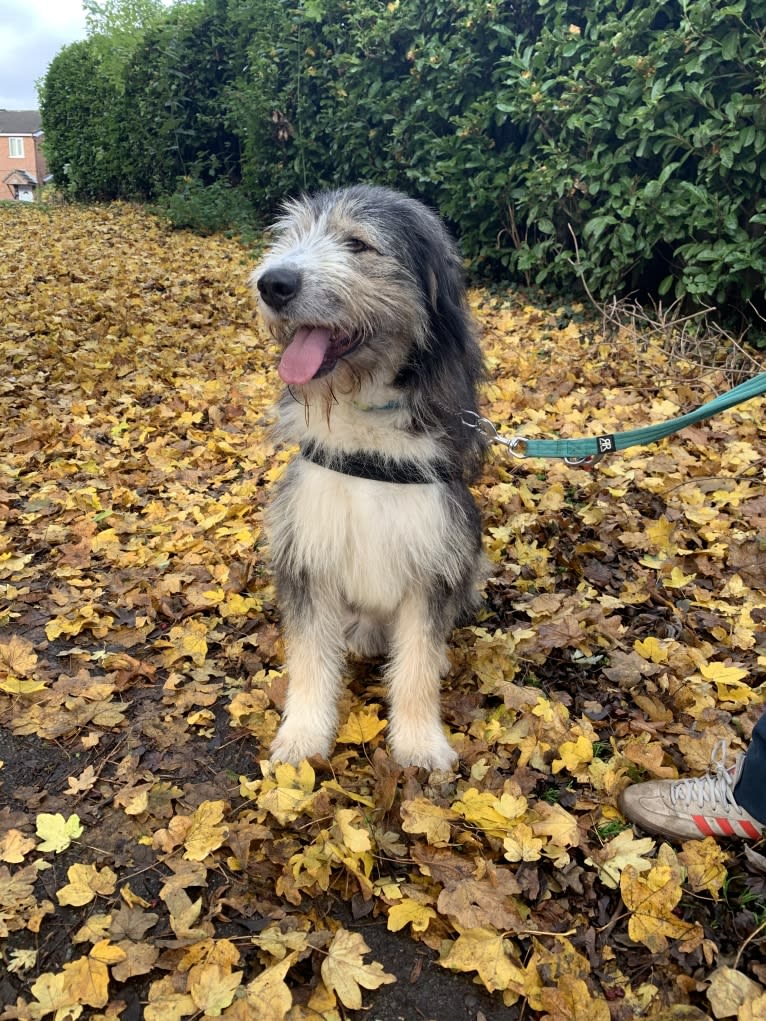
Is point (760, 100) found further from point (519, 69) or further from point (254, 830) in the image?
point (254, 830)

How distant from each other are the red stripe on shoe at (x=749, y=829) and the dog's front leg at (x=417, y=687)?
90 centimetres

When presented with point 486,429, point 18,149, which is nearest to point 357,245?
point 486,429

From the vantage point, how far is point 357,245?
7.71 feet

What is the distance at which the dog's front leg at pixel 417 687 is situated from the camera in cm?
248

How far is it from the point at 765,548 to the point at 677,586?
1.70ft

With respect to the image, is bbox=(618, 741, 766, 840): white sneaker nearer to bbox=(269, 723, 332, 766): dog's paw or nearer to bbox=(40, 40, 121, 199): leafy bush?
bbox=(269, 723, 332, 766): dog's paw

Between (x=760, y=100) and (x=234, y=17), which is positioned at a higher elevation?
(x=234, y=17)

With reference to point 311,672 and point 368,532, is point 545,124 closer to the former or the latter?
point 368,532

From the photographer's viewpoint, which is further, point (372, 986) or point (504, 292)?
point (504, 292)

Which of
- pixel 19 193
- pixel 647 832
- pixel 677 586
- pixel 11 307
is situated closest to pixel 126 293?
pixel 11 307

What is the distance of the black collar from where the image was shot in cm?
235

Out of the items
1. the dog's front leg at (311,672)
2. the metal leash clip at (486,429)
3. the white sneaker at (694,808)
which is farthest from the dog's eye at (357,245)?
the white sneaker at (694,808)

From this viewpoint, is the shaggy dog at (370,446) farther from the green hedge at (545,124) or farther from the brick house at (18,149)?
the brick house at (18,149)

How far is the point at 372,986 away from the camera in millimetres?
1733
